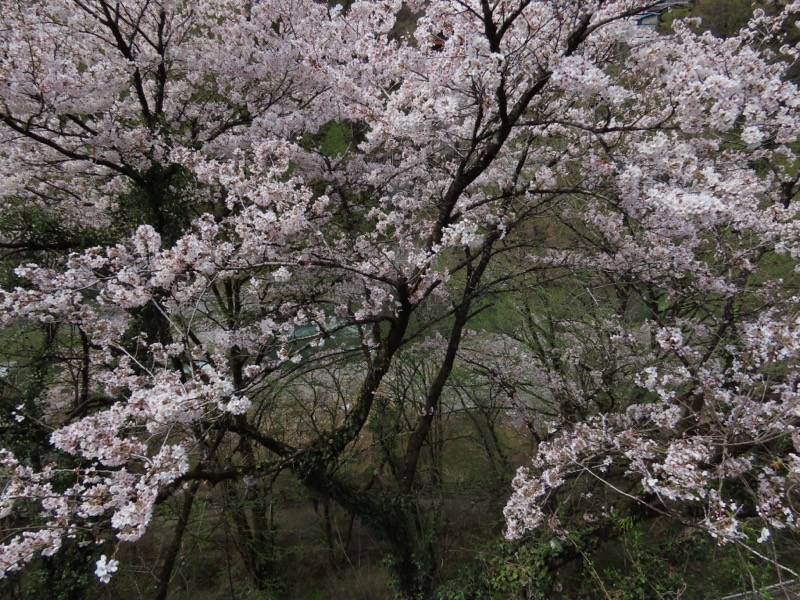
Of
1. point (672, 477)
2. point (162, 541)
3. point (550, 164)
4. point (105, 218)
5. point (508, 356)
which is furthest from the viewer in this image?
point (508, 356)

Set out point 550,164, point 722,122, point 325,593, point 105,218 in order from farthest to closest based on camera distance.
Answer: point 325,593 < point 105,218 < point 550,164 < point 722,122

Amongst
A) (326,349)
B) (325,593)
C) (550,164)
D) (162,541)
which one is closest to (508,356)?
(326,349)

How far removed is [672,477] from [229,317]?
414 cm

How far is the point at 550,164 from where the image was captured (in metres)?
4.40

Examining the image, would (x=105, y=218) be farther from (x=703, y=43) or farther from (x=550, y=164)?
(x=703, y=43)

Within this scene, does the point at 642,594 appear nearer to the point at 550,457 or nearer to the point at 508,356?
the point at 550,457

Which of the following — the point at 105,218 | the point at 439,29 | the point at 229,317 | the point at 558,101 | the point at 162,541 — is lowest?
the point at 162,541

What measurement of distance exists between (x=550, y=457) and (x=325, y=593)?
4645 millimetres

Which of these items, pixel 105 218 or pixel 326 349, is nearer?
pixel 105 218

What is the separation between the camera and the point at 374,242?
16.1 ft

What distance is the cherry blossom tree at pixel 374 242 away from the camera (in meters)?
2.79

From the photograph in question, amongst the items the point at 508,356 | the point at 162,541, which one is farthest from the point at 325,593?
Result: the point at 508,356

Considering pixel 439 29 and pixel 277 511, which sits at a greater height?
pixel 439 29

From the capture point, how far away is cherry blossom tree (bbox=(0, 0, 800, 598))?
279cm
